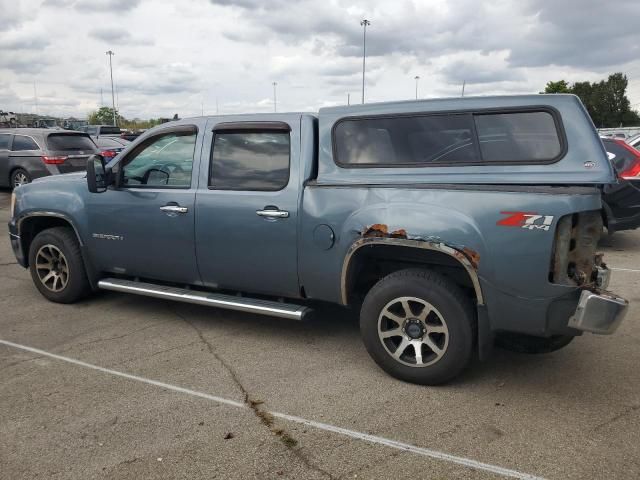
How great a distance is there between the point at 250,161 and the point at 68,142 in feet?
35.8

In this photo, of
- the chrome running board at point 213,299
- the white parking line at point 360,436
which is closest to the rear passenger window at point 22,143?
the chrome running board at point 213,299

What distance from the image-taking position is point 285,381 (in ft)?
12.4

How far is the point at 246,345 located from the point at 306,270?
0.89 metres

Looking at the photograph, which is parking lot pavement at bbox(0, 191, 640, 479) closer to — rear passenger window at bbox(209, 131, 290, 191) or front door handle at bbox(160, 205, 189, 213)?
front door handle at bbox(160, 205, 189, 213)

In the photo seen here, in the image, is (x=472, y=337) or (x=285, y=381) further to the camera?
(x=285, y=381)

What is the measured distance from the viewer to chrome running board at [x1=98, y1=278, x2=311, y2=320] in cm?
417

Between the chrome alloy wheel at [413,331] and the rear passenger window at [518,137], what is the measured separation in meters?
1.09

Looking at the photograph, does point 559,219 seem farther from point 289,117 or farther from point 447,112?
point 289,117

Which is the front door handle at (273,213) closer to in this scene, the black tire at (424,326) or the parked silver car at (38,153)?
the black tire at (424,326)

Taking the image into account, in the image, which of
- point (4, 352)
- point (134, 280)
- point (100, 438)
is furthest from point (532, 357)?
point (4, 352)

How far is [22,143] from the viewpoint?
44.1 feet

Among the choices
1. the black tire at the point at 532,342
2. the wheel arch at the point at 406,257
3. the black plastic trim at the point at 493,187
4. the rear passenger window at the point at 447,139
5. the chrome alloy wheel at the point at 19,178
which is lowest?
the black tire at the point at 532,342

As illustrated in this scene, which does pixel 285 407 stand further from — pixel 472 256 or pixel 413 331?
pixel 472 256

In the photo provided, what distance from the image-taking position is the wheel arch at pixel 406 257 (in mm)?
3406
